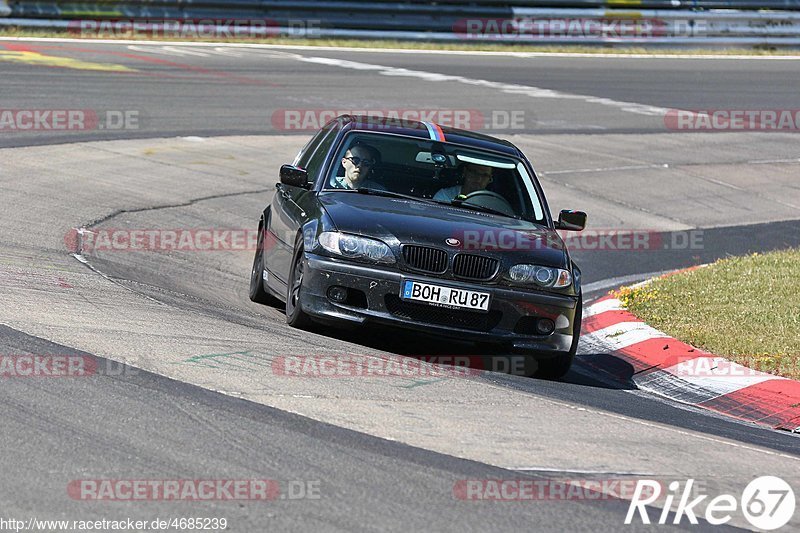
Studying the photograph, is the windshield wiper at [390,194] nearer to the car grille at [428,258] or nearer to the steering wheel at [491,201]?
the steering wheel at [491,201]

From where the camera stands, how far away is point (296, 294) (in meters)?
8.22

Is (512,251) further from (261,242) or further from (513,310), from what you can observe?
(261,242)

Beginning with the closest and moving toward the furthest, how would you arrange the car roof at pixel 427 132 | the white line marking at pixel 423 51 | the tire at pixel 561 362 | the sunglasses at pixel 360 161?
the tire at pixel 561 362 → the sunglasses at pixel 360 161 → the car roof at pixel 427 132 → the white line marking at pixel 423 51

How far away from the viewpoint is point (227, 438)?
537cm

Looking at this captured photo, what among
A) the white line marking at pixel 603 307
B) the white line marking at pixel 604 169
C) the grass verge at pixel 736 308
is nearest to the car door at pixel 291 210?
the white line marking at pixel 603 307

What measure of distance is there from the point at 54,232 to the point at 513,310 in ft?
14.9

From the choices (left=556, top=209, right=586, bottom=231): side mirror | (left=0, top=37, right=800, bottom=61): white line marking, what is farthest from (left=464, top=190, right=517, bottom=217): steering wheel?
(left=0, top=37, right=800, bottom=61): white line marking

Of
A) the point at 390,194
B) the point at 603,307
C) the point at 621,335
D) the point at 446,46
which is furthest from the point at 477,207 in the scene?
the point at 446,46

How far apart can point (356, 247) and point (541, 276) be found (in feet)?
3.81

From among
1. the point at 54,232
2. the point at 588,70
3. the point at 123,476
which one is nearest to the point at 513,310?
the point at 123,476

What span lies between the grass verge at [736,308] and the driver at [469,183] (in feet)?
6.12

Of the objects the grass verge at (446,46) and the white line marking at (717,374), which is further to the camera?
the grass verge at (446,46)

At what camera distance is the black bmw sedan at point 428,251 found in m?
7.83

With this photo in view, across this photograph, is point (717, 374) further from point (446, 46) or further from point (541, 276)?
point (446, 46)
